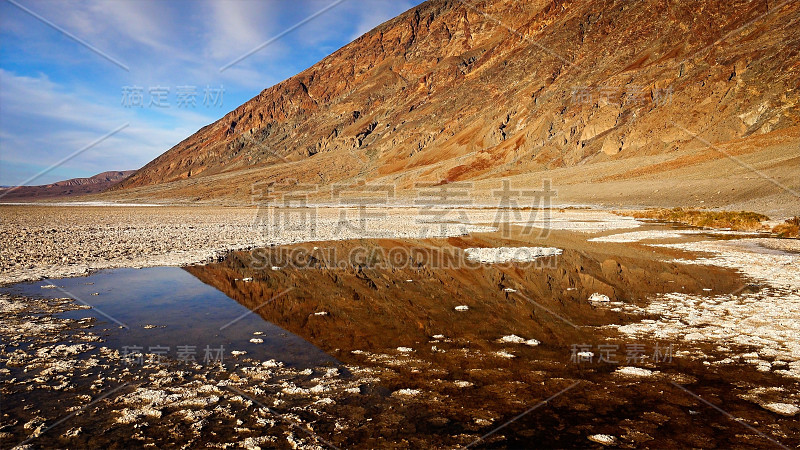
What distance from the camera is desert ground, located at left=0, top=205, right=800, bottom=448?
3633 millimetres

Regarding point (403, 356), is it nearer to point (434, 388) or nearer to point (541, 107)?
point (434, 388)

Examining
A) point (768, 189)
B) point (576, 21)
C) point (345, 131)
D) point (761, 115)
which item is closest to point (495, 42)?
point (576, 21)

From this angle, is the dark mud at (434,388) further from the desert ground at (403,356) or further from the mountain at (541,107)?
the mountain at (541,107)

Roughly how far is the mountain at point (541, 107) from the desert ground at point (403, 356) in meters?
33.3

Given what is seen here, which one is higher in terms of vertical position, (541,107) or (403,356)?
(541,107)

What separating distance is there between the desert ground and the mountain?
33297mm

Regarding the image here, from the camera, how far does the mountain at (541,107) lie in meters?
52.8

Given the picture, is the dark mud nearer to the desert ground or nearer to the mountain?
the desert ground

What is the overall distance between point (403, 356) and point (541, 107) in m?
88.1

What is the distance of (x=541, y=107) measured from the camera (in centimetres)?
8500

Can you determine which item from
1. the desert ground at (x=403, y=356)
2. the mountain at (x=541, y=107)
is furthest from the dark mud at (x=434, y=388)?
the mountain at (x=541, y=107)

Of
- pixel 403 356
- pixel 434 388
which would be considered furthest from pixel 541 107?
pixel 434 388

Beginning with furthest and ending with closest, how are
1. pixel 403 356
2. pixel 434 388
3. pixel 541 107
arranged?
pixel 541 107
pixel 403 356
pixel 434 388

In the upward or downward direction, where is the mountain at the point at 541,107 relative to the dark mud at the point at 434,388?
upward
